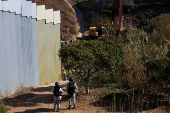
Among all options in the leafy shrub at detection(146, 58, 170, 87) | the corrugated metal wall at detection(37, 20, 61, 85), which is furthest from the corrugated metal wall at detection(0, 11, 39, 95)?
the leafy shrub at detection(146, 58, 170, 87)

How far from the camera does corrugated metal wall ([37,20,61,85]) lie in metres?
15.3

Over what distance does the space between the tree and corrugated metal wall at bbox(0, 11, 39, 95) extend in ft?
11.3

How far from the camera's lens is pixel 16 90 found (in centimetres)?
1250

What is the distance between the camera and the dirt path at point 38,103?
973 centimetres

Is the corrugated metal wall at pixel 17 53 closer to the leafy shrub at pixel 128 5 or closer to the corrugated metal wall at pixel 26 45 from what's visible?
the corrugated metal wall at pixel 26 45

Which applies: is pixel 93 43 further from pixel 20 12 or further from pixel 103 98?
pixel 20 12

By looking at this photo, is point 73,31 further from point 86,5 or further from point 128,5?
point 128,5

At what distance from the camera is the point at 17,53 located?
1288 centimetres

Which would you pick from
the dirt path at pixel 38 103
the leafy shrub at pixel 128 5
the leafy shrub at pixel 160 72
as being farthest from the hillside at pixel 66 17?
the leafy shrub at pixel 160 72

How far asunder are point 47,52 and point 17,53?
352cm

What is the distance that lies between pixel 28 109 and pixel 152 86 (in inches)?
241

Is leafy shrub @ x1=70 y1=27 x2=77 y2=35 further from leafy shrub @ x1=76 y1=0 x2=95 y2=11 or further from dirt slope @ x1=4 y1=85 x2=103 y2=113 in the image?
dirt slope @ x1=4 y1=85 x2=103 y2=113

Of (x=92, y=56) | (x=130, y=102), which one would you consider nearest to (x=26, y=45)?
(x=92, y=56)

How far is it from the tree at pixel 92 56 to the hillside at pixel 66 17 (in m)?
24.2
